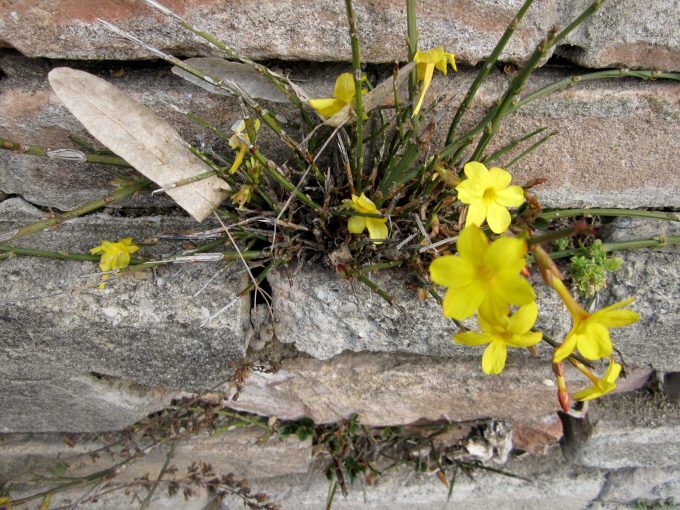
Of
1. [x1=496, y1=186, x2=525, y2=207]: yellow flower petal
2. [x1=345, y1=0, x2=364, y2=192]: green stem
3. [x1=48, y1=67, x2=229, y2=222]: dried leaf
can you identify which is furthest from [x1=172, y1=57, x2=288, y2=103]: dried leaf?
[x1=496, y1=186, x2=525, y2=207]: yellow flower petal

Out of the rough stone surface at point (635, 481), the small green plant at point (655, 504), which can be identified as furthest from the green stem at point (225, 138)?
the small green plant at point (655, 504)

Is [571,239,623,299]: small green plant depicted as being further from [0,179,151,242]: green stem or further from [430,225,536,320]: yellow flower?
[0,179,151,242]: green stem

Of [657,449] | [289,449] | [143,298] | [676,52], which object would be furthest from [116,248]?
[657,449]

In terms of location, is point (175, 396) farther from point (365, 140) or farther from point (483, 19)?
point (483, 19)

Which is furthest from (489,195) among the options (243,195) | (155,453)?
(155,453)

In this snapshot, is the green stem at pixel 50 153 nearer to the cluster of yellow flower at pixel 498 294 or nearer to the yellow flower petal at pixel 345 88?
the yellow flower petal at pixel 345 88

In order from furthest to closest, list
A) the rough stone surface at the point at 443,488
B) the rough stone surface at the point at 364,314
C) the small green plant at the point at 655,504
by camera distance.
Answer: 1. the small green plant at the point at 655,504
2. the rough stone surface at the point at 443,488
3. the rough stone surface at the point at 364,314

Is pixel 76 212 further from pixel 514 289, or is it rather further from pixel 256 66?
pixel 514 289
